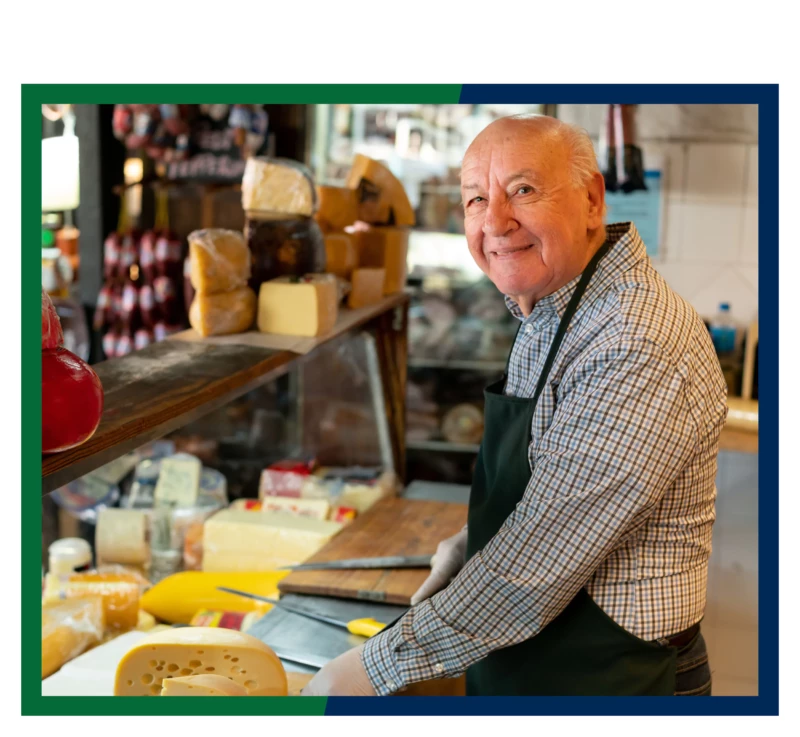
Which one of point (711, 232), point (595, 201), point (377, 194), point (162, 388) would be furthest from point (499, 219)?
point (711, 232)

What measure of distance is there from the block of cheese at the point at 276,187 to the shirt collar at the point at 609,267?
818mm

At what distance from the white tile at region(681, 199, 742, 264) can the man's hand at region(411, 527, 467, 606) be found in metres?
2.17

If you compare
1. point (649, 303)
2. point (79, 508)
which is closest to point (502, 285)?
point (649, 303)

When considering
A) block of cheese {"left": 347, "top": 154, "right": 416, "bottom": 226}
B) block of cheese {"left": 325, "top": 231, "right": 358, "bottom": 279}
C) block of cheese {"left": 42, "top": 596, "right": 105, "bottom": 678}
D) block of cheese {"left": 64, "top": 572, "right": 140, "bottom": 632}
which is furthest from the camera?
block of cheese {"left": 347, "top": 154, "right": 416, "bottom": 226}

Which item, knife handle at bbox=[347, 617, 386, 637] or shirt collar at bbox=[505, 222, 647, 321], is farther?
knife handle at bbox=[347, 617, 386, 637]

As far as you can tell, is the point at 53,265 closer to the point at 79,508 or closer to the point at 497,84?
the point at 79,508

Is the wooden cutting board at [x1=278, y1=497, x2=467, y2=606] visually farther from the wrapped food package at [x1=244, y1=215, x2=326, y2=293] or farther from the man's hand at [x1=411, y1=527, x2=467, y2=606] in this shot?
the wrapped food package at [x1=244, y1=215, x2=326, y2=293]

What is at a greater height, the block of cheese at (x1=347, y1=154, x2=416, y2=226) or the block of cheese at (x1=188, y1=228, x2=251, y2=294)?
the block of cheese at (x1=347, y1=154, x2=416, y2=226)

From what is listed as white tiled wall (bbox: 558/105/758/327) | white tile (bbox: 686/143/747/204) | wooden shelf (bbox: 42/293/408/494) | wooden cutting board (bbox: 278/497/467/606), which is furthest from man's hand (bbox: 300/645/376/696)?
white tile (bbox: 686/143/747/204)

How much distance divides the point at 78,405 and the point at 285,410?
80.1 inches

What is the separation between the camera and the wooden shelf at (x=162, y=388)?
104 centimetres

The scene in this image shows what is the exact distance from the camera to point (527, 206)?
118cm

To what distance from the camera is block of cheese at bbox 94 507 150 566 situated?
2.16 metres

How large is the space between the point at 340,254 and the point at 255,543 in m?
0.71
